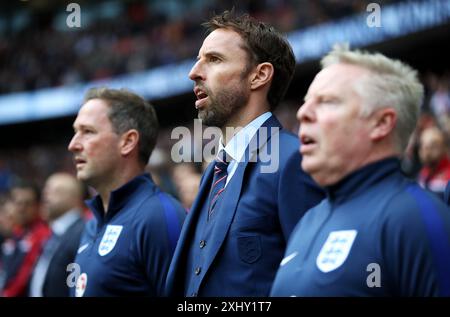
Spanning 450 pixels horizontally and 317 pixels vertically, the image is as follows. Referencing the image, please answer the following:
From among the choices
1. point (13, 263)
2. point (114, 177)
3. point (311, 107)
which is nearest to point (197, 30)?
point (13, 263)

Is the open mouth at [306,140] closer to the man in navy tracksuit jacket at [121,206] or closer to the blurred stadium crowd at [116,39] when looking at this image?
the man in navy tracksuit jacket at [121,206]

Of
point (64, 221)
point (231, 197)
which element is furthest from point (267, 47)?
point (64, 221)

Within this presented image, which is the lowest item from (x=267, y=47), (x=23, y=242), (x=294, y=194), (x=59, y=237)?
(x=23, y=242)

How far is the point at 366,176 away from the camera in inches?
86.9

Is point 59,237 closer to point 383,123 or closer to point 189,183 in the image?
point 189,183

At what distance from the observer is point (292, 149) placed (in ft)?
9.37

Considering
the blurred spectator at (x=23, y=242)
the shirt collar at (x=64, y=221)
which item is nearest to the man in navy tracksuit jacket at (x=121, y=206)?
the shirt collar at (x=64, y=221)

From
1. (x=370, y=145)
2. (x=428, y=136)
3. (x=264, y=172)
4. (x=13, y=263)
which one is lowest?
(x=13, y=263)

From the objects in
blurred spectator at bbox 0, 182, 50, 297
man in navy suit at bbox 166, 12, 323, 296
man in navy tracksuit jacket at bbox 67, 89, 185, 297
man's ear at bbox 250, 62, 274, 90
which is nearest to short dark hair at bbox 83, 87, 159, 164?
man in navy tracksuit jacket at bbox 67, 89, 185, 297

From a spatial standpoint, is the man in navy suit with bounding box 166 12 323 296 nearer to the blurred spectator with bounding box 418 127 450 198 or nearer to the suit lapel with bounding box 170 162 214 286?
the suit lapel with bounding box 170 162 214 286

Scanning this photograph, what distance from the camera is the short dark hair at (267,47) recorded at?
311 cm

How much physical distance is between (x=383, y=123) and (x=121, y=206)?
6.18ft
